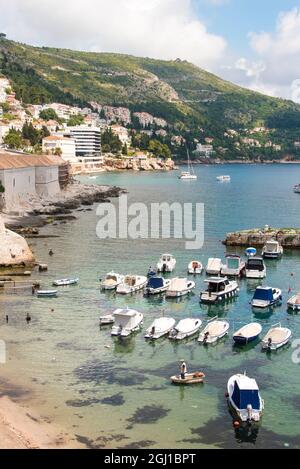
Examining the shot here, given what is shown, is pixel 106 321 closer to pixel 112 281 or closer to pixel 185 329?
pixel 185 329

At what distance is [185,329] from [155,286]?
10.9m

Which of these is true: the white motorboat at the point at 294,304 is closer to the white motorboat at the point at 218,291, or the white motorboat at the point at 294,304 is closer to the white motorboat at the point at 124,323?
the white motorboat at the point at 218,291

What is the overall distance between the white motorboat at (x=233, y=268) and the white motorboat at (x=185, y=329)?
15.9 metres

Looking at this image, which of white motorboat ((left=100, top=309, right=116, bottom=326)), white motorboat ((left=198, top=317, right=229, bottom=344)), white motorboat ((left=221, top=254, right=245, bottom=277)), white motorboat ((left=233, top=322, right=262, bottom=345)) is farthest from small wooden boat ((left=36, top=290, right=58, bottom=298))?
white motorboat ((left=221, top=254, right=245, bottom=277))

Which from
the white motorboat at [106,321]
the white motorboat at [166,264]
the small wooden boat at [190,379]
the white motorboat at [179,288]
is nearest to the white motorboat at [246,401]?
the small wooden boat at [190,379]

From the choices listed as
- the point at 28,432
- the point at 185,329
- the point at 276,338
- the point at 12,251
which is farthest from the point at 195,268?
the point at 28,432

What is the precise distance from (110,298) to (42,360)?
1399cm

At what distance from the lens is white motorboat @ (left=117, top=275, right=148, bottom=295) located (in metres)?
47.5

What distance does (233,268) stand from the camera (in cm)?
5434

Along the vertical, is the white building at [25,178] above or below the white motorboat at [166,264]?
above

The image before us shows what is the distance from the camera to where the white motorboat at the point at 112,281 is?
4841 centimetres

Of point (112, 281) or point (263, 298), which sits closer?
point (263, 298)

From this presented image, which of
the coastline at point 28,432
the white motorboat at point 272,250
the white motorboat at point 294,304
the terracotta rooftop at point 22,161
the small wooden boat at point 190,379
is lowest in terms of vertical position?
the coastline at point 28,432

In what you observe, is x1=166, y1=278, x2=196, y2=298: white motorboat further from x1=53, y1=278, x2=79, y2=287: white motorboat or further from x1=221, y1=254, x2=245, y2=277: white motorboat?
x1=53, y1=278, x2=79, y2=287: white motorboat
